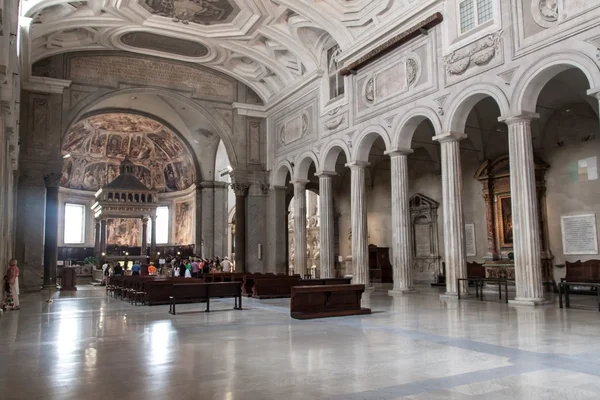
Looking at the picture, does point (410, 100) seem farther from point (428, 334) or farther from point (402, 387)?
point (402, 387)

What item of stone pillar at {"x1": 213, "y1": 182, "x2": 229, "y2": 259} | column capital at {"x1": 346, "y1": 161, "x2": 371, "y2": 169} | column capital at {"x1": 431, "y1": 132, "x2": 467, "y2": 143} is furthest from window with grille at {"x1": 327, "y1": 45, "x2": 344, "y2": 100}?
stone pillar at {"x1": 213, "y1": 182, "x2": 229, "y2": 259}

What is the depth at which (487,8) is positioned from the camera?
45.8ft

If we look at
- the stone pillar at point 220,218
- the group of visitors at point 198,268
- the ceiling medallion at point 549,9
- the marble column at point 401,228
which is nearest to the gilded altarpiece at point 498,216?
the marble column at point 401,228

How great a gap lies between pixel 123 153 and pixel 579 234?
32825 millimetres

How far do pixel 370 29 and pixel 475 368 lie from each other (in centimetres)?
1517

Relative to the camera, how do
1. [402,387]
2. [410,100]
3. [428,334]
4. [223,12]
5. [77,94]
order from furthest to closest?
[77,94]
[223,12]
[410,100]
[428,334]
[402,387]

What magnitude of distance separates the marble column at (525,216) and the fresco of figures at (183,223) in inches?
1150

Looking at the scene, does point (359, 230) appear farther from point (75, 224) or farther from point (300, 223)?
point (75, 224)

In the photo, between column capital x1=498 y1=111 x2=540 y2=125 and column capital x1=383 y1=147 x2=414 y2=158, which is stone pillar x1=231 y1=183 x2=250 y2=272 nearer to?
column capital x1=383 y1=147 x2=414 y2=158

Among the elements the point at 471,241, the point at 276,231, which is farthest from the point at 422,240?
the point at 276,231

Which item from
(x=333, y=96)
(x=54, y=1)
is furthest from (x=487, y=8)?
(x=54, y=1)

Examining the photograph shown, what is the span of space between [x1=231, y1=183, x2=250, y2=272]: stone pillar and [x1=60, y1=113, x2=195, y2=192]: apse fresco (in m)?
11.4

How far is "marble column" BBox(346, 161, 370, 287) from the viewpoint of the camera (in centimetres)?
1897

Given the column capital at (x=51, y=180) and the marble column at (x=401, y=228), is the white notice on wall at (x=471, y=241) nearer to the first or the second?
the marble column at (x=401, y=228)
